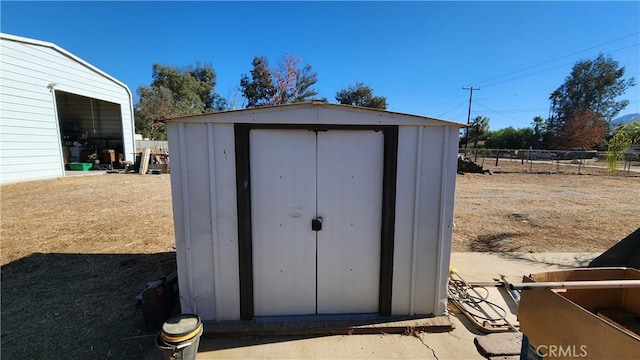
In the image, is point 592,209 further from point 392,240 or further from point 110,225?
point 110,225

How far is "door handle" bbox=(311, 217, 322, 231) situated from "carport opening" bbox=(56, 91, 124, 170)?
1625 centimetres

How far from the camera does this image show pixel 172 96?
3188 cm

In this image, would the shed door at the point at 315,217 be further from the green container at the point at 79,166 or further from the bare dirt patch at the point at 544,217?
the green container at the point at 79,166

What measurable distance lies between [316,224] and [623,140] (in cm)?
657

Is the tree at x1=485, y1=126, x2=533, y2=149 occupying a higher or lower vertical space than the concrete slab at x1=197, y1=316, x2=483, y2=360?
higher

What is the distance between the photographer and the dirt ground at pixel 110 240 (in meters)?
2.88

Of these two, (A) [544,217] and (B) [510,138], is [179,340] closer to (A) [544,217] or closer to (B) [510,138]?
(A) [544,217]

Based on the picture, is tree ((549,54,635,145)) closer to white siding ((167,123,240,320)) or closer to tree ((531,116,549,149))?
tree ((531,116,549,149))

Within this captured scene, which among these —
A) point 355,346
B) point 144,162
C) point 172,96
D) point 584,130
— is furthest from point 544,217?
point 584,130

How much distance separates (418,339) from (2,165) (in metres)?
14.2

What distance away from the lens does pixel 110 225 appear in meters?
6.34

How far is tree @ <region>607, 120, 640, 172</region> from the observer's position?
18.1 ft
